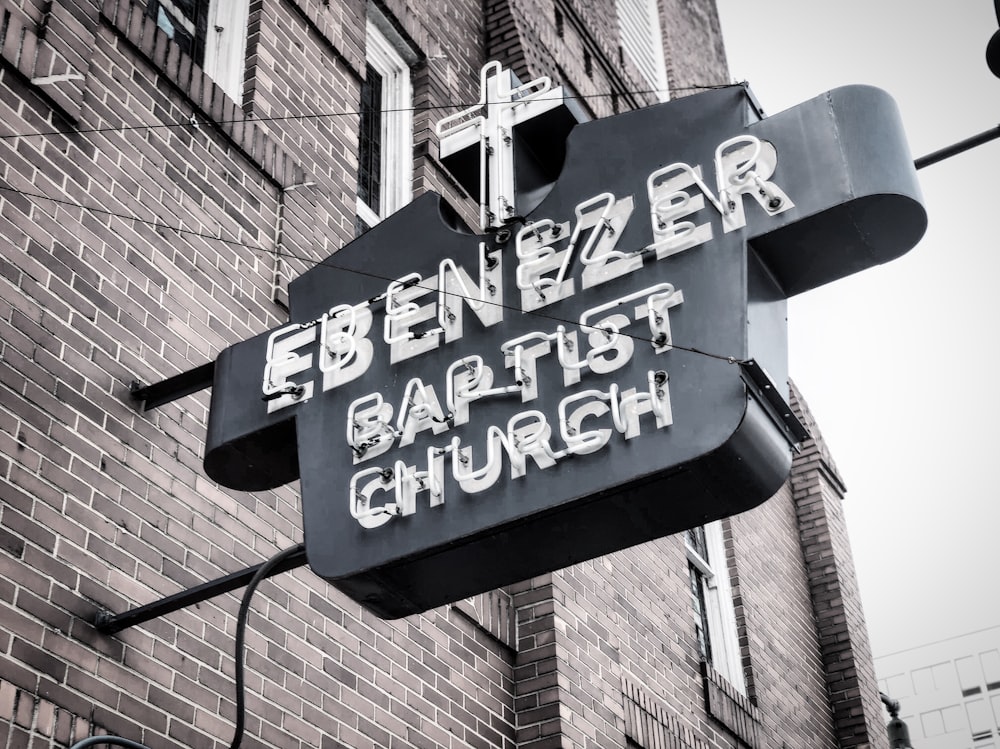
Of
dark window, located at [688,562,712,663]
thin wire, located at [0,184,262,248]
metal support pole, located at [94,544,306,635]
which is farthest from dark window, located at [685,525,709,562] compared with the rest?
metal support pole, located at [94,544,306,635]

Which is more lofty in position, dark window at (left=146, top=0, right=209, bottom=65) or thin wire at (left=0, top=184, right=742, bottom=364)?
dark window at (left=146, top=0, right=209, bottom=65)

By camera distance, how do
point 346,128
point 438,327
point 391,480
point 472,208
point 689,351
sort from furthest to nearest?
point 472,208 < point 346,128 < point 438,327 < point 391,480 < point 689,351

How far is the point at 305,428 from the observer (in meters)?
4.68

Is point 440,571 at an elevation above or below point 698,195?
below

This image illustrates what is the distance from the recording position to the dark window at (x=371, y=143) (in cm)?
816

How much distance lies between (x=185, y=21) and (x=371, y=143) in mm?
1606

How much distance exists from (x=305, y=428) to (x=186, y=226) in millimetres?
1725

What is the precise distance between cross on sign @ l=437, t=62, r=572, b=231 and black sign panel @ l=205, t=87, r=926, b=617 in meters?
0.19

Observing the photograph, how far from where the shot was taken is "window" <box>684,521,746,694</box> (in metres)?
9.89

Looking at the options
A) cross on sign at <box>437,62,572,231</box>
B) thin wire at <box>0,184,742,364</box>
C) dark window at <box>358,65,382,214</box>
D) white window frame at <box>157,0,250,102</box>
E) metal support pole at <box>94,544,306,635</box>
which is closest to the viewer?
thin wire at <box>0,184,742,364</box>

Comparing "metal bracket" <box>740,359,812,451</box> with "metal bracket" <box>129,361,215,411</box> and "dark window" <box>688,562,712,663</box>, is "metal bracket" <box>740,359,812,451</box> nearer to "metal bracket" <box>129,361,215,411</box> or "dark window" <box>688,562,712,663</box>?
"metal bracket" <box>129,361,215,411</box>

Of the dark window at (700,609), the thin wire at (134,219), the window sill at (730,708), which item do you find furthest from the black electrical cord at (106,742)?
the dark window at (700,609)

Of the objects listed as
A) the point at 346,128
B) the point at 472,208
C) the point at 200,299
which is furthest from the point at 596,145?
the point at 472,208

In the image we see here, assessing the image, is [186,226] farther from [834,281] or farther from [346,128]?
[834,281]
